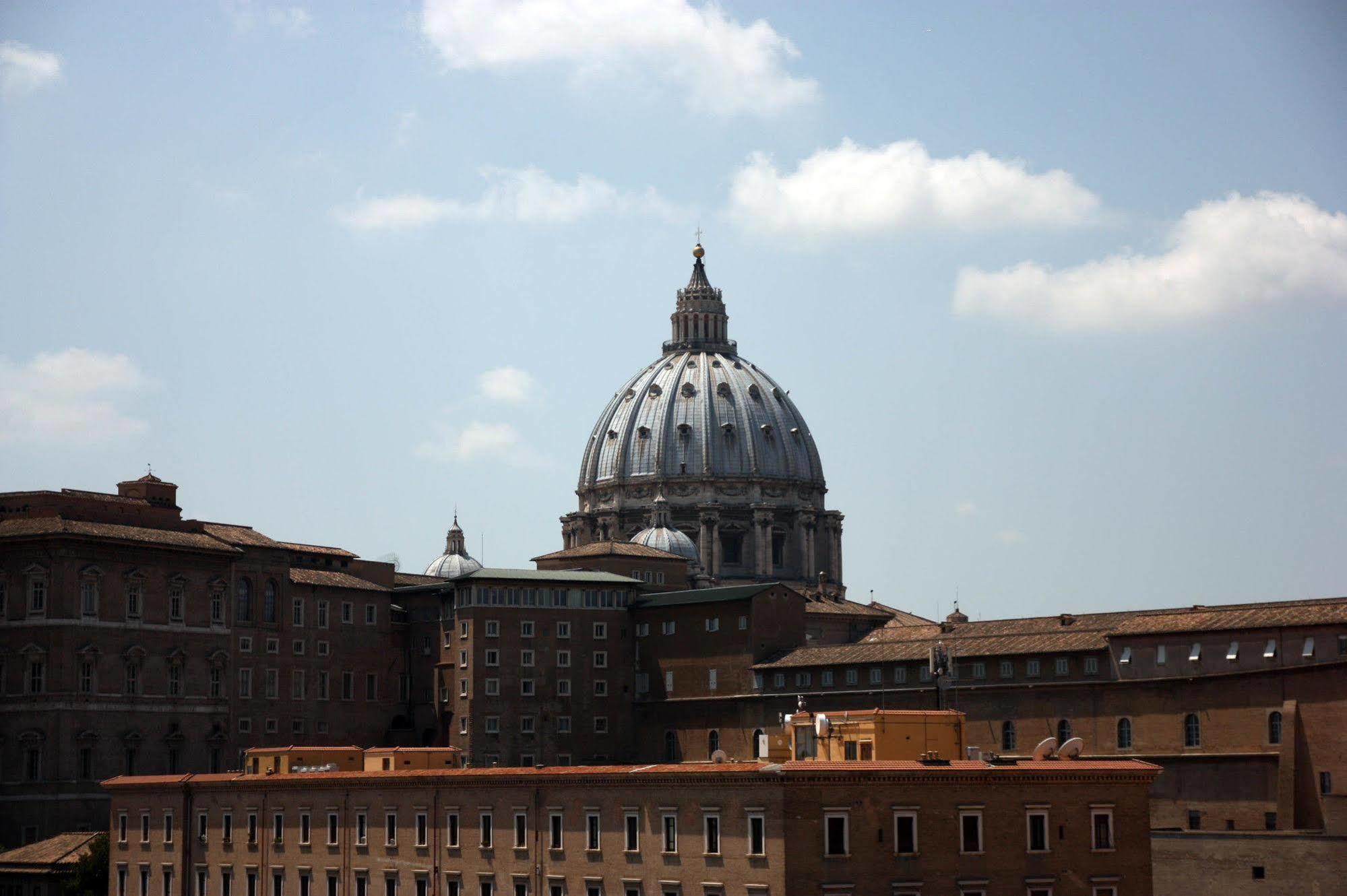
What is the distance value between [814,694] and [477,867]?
4100 centimetres

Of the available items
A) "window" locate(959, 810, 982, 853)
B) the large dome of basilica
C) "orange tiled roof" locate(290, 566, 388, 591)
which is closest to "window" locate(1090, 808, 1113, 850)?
"window" locate(959, 810, 982, 853)

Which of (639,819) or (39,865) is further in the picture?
(39,865)

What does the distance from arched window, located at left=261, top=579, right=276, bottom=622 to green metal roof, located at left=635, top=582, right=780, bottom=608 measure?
58.7 ft

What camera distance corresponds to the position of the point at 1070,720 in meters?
91.6

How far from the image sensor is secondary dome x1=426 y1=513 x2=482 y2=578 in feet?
558

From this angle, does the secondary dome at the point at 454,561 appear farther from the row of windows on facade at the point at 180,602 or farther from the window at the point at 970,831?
the window at the point at 970,831

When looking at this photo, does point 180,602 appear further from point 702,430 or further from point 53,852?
point 702,430

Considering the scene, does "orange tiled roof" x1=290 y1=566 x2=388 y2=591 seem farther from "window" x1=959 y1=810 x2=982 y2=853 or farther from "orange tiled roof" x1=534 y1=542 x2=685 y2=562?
"window" x1=959 y1=810 x2=982 y2=853

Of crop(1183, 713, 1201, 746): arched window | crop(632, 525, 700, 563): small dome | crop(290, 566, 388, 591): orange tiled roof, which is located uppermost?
crop(632, 525, 700, 563): small dome

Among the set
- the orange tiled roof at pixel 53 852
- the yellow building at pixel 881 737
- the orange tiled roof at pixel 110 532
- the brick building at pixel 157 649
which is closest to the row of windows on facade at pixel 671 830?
the yellow building at pixel 881 737

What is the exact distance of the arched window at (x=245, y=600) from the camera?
4178 inches

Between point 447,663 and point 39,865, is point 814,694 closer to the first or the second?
point 447,663

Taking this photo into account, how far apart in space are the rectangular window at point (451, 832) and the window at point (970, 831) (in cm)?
1554

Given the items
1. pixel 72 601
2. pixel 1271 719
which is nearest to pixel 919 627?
pixel 1271 719
